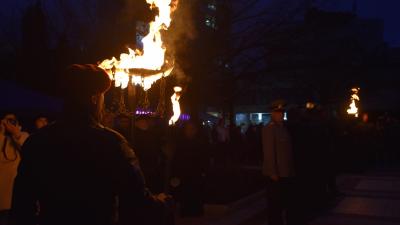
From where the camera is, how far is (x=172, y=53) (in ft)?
35.1

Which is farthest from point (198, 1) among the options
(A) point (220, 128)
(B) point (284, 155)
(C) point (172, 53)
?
(A) point (220, 128)

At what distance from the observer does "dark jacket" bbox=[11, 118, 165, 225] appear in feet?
7.61

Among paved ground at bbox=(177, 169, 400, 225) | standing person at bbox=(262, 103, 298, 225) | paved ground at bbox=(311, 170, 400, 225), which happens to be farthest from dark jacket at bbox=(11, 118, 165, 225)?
paved ground at bbox=(311, 170, 400, 225)

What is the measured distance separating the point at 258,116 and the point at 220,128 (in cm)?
4140

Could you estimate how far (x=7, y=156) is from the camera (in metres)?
7.00

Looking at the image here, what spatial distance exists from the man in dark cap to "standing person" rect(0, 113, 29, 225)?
4.87 m

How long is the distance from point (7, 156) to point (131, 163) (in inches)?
204

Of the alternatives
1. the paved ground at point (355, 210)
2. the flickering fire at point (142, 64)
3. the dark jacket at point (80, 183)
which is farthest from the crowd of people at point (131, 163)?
the flickering fire at point (142, 64)

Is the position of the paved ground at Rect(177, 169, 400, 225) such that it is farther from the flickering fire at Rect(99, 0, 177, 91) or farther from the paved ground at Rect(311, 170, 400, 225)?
the flickering fire at Rect(99, 0, 177, 91)

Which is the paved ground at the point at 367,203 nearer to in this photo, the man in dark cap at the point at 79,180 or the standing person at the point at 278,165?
the standing person at the point at 278,165

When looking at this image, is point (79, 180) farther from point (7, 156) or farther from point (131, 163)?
point (7, 156)

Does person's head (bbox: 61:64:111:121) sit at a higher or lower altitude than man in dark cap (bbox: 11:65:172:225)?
higher

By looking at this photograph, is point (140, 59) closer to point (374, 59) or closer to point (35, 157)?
point (35, 157)

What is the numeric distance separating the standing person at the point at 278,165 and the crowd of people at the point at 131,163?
0.01 m
